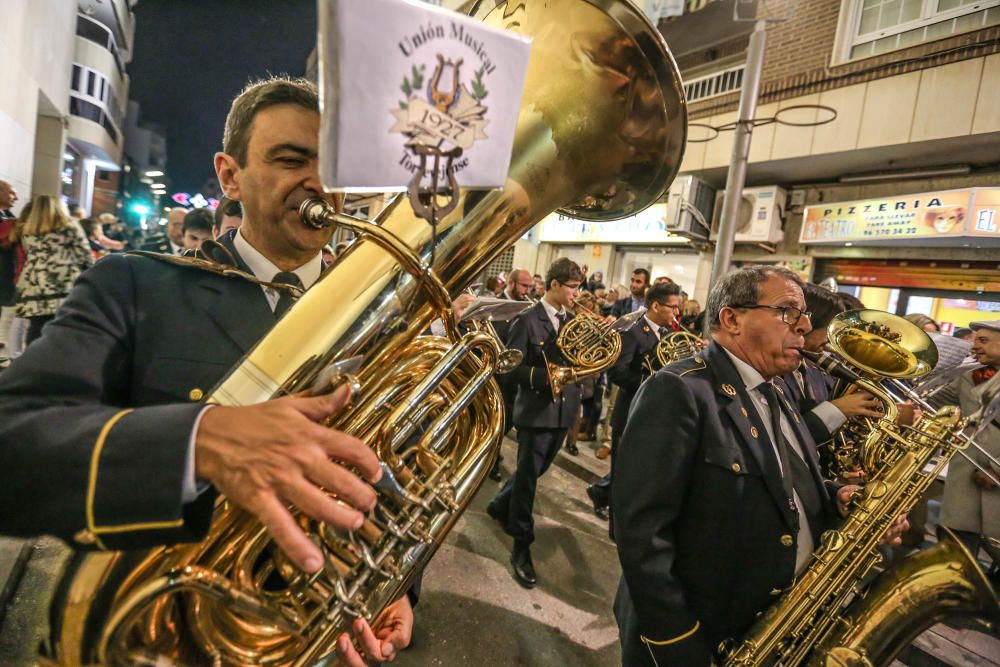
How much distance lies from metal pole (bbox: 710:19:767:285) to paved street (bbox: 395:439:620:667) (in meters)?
3.18

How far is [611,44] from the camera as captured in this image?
4.37ft

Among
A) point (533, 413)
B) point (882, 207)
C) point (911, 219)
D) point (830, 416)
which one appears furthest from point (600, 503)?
point (882, 207)

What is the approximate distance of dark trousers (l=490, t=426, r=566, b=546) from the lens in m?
3.46

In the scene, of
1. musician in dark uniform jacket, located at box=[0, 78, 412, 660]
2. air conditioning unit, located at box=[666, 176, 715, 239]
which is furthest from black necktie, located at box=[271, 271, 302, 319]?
air conditioning unit, located at box=[666, 176, 715, 239]

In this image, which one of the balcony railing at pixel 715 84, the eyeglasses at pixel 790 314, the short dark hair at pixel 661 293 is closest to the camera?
the eyeglasses at pixel 790 314

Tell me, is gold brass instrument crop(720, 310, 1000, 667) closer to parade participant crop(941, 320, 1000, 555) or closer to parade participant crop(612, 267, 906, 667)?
parade participant crop(612, 267, 906, 667)

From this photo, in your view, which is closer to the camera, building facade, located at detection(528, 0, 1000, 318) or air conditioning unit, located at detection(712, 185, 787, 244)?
building facade, located at detection(528, 0, 1000, 318)

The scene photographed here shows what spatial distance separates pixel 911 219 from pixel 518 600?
816cm

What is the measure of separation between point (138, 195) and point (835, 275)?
60.1m

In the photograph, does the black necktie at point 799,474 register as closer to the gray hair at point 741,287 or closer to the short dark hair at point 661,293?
the gray hair at point 741,287

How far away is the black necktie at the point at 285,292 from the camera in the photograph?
3.96 ft

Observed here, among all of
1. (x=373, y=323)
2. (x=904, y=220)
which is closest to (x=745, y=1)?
(x=904, y=220)

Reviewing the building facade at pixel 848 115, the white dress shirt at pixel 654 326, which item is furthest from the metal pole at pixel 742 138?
the white dress shirt at pixel 654 326

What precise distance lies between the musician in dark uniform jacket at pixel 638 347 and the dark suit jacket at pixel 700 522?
264 centimetres
